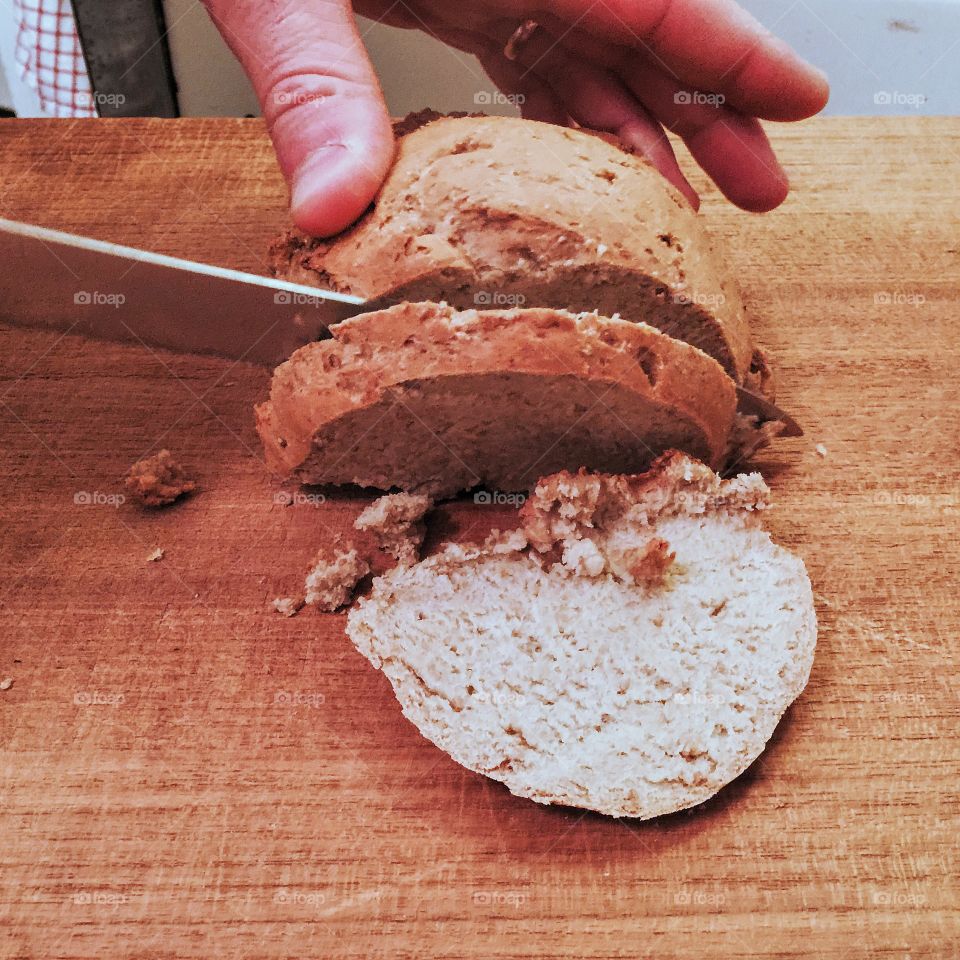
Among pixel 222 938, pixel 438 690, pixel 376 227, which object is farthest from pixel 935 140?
pixel 222 938

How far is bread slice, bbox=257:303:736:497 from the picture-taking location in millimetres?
2391

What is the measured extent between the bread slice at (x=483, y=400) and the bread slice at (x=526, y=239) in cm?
18

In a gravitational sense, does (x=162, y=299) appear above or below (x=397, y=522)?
above

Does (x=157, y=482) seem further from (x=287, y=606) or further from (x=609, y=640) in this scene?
(x=609, y=640)

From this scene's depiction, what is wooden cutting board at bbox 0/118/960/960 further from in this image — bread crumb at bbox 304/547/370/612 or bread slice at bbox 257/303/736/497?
bread slice at bbox 257/303/736/497

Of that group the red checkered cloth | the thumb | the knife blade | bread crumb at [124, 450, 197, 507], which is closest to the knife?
the knife blade

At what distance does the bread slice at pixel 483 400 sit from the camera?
2.39 meters

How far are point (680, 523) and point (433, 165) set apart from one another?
1.17 metres

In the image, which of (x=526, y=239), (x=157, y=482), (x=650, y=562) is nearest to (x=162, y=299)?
(x=157, y=482)

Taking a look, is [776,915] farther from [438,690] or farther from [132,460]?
[132,460]

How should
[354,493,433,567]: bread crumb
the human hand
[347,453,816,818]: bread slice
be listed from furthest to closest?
[354,493,433,567]: bread crumb, the human hand, [347,453,816,818]: bread slice

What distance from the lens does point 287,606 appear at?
8.73 ft

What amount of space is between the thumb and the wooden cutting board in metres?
0.85

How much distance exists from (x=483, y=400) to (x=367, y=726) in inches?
34.8
